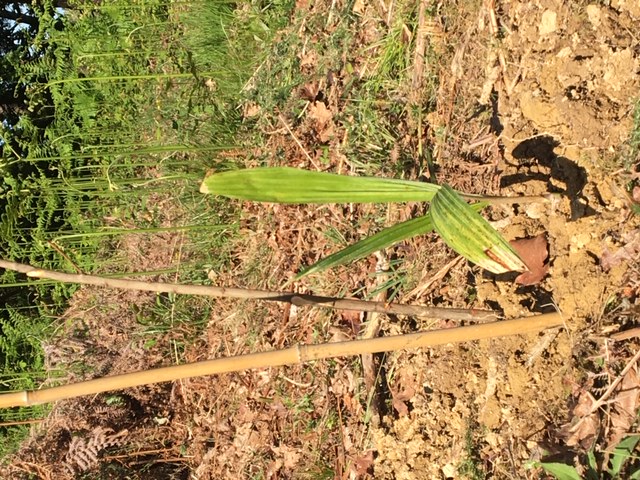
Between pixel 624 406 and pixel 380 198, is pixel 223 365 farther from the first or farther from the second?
pixel 624 406

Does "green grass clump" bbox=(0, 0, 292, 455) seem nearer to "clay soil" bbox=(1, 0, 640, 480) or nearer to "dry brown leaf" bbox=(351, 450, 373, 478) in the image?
"clay soil" bbox=(1, 0, 640, 480)

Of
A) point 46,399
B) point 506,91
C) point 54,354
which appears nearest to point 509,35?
point 506,91

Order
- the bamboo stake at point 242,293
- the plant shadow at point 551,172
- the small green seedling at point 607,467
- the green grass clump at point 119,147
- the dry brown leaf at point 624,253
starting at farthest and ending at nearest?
the green grass clump at point 119,147
the plant shadow at point 551,172
the dry brown leaf at point 624,253
the small green seedling at point 607,467
the bamboo stake at point 242,293

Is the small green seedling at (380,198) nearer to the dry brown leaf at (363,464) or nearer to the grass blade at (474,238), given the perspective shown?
the grass blade at (474,238)

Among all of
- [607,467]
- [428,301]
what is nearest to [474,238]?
[607,467]

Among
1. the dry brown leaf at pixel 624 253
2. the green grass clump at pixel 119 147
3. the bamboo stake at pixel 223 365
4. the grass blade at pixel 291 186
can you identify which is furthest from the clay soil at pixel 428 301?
the grass blade at pixel 291 186

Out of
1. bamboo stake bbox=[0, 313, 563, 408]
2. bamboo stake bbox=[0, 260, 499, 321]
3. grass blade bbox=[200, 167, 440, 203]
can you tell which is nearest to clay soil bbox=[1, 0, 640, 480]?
bamboo stake bbox=[0, 260, 499, 321]
